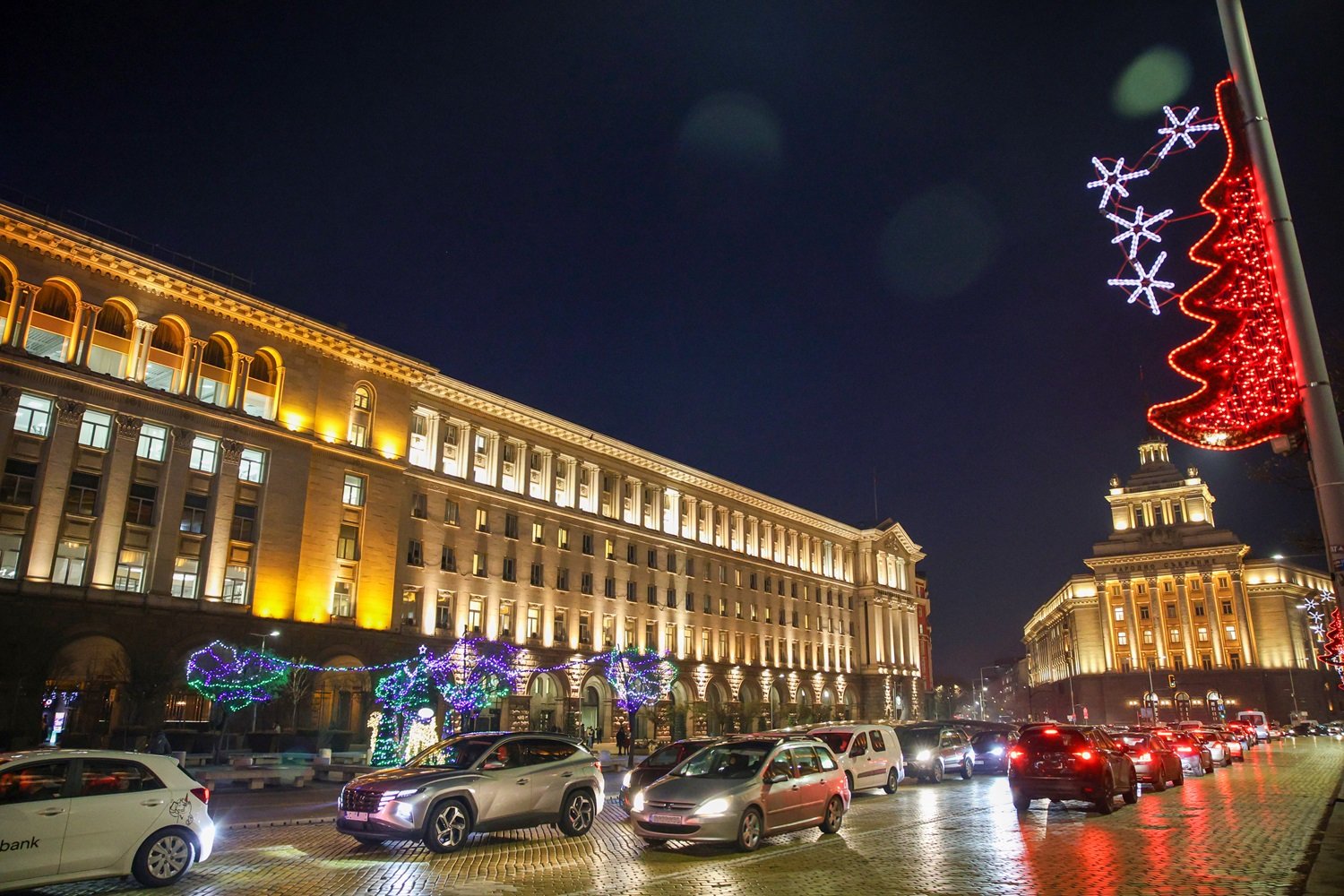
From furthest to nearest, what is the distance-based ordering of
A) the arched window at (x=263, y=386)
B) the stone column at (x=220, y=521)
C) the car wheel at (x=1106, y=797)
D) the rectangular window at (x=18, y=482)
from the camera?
the arched window at (x=263, y=386) → the stone column at (x=220, y=521) → the rectangular window at (x=18, y=482) → the car wheel at (x=1106, y=797)

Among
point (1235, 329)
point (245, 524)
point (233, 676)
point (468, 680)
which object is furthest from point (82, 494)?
point (1235, 329)

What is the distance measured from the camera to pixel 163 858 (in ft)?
36.5

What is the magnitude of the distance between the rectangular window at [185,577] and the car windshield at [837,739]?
26384 mm

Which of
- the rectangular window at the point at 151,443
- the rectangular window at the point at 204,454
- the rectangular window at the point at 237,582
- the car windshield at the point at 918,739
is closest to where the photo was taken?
the car windshield at the point at 918,739

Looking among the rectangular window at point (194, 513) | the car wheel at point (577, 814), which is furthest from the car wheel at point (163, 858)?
the rectangular window at point (194, 513)

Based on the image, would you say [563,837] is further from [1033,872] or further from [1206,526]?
[1206,526]

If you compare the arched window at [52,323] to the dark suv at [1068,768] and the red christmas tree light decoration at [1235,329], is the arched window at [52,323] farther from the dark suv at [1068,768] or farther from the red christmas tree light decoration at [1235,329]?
the red christmas tree light decoration at [1235,329]

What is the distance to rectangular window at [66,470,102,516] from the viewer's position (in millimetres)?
34438

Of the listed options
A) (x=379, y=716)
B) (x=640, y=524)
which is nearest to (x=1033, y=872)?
(x=379, y=716)

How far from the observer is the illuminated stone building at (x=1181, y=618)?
97.1 meters

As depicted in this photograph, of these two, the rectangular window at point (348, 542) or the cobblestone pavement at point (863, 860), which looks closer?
the cobblestone pavement at point (863, 860)

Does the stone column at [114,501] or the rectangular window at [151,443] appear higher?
the rectangular window at [151,443]

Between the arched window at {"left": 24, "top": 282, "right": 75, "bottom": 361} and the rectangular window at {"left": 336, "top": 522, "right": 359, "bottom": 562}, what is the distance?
1341 centimetres

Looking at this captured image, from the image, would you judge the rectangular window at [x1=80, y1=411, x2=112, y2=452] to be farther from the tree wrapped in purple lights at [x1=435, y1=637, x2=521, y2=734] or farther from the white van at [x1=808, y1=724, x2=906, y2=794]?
the white van at [x1=808, y1=724, x2=906, y2=794]
